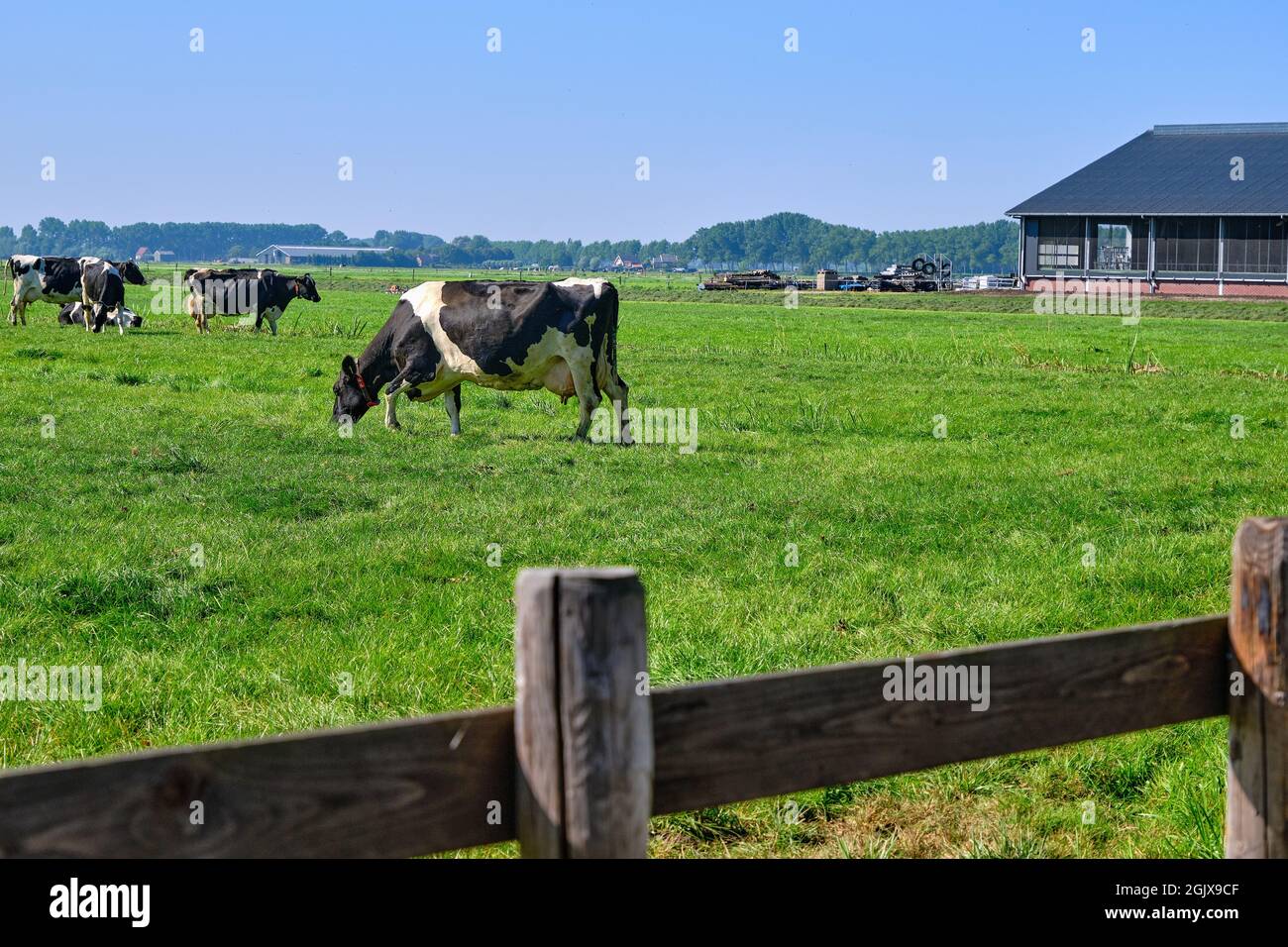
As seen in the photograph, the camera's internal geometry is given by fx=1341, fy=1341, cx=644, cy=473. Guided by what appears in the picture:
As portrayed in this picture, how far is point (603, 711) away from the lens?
2.51 m

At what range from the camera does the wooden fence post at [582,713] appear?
2.49 m

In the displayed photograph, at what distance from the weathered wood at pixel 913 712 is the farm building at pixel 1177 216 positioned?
57.0 metres

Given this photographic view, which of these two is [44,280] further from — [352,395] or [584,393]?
[584,393]

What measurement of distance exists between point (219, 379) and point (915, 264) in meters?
60.0

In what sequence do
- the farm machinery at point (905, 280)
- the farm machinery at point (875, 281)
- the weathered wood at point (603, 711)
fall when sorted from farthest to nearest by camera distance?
1. the farm machinery at point (875, 281)
2. the farm machinery at point (905, 280)
3. the weathered wood at point (603, 711)

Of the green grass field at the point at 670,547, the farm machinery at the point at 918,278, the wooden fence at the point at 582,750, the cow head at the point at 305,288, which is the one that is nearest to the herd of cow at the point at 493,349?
the green grass field at the point at 670,547

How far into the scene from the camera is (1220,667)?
3312 mm

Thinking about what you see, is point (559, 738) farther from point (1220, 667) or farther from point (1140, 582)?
point (1140, 582)

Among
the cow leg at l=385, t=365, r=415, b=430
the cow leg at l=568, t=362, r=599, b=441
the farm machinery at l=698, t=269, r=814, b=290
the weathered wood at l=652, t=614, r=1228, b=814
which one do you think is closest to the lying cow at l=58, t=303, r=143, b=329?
the cow leg at l=385, t=365, r=415, b=430

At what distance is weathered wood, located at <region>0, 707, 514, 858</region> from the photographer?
7.28 ft

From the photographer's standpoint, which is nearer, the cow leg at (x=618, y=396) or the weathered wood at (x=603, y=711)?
the weathered wood at (x=603, y=711)

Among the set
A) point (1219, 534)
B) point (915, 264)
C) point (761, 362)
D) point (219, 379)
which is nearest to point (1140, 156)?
point (915, 264)

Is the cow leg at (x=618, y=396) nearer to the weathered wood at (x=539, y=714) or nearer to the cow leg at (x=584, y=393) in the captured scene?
the cow leg at (x=584, y=393)

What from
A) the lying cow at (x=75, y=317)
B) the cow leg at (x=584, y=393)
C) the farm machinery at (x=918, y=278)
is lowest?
the cow leg at (x=584, y=393)
